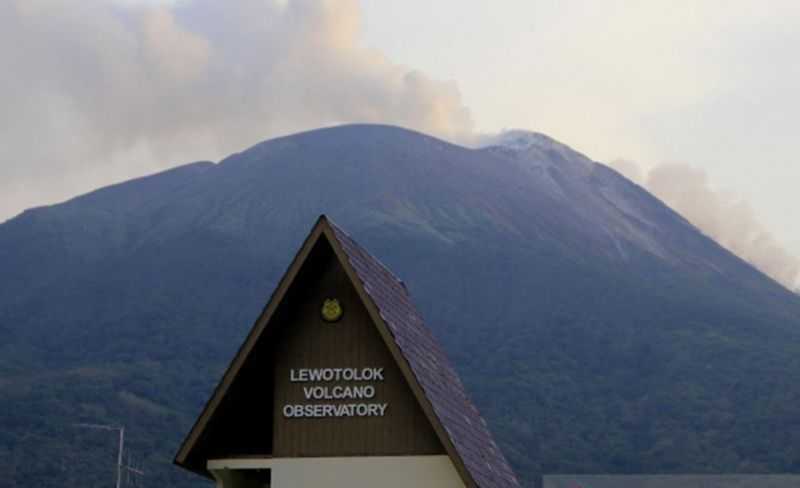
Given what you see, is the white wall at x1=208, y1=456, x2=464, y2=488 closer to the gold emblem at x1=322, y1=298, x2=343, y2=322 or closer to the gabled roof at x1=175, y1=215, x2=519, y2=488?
the gabled roof at x1=175, y1=215, x2=519, y2=488

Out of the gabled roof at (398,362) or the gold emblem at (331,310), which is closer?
the gabled roof at (398,362)

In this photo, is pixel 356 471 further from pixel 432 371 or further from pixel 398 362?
pixel 432 371

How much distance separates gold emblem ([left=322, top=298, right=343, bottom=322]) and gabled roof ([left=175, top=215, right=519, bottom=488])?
43cm

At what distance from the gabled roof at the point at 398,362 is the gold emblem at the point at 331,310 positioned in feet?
1.42

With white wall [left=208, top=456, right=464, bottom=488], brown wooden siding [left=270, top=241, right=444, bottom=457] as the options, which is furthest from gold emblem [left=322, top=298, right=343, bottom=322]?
white wall [left=208, top=456, right=464, bottom=488]

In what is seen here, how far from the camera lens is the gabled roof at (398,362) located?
54.5 feet

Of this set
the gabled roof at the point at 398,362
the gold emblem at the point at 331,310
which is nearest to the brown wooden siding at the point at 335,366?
the gold emblem at the point at 331,310

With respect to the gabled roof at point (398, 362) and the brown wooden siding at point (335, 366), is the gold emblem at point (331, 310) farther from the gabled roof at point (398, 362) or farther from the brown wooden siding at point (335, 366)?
the gabled roof at point (398, 362)

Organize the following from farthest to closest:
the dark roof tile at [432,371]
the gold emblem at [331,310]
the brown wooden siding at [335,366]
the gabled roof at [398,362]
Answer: the gold emblem at [331,310]
the brown wooden siding at [335,366]
the dark roof tile at [432,371]
the gabled roof at [398,362]

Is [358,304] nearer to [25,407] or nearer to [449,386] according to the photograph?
[449,386]

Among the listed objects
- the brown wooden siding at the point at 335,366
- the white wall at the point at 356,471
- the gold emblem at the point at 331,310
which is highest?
the gold emblem at the point at 331,310

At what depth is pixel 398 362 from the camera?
55.1 ft

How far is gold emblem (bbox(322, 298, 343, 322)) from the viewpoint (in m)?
17.5

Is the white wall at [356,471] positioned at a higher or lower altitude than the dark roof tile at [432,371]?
lower
